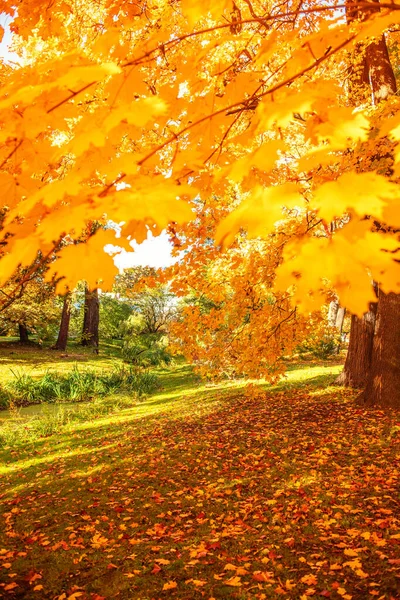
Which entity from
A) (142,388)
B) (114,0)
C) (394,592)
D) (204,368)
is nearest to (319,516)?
(394,592)

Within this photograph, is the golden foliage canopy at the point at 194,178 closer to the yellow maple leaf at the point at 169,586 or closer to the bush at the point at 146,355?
the yellow maple leaf at the point at 169,586

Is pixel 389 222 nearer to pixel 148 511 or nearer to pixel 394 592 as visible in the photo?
pixel 394 592

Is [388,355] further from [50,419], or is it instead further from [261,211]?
[261,211]

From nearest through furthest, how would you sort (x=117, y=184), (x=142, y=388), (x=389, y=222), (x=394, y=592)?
(x=389, y=222) → (x=117, y=184) → (x=394, y=592) → (x=142, y=388)

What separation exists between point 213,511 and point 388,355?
4.66 metres

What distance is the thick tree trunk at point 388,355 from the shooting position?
7.78 meters

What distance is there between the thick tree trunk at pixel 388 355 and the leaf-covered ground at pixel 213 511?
1.34 feet

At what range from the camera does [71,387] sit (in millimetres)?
12797

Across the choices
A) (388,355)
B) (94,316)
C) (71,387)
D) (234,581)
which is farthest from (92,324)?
(234,581)

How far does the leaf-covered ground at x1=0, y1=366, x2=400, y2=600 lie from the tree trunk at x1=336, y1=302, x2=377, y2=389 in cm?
198

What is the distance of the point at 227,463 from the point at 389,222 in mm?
5473

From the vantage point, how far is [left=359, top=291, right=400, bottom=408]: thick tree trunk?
7.78 meters

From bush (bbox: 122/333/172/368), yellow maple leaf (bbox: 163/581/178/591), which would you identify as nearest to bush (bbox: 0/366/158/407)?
bush (bbox: 122/333/172/368)

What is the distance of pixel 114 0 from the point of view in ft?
15.3
